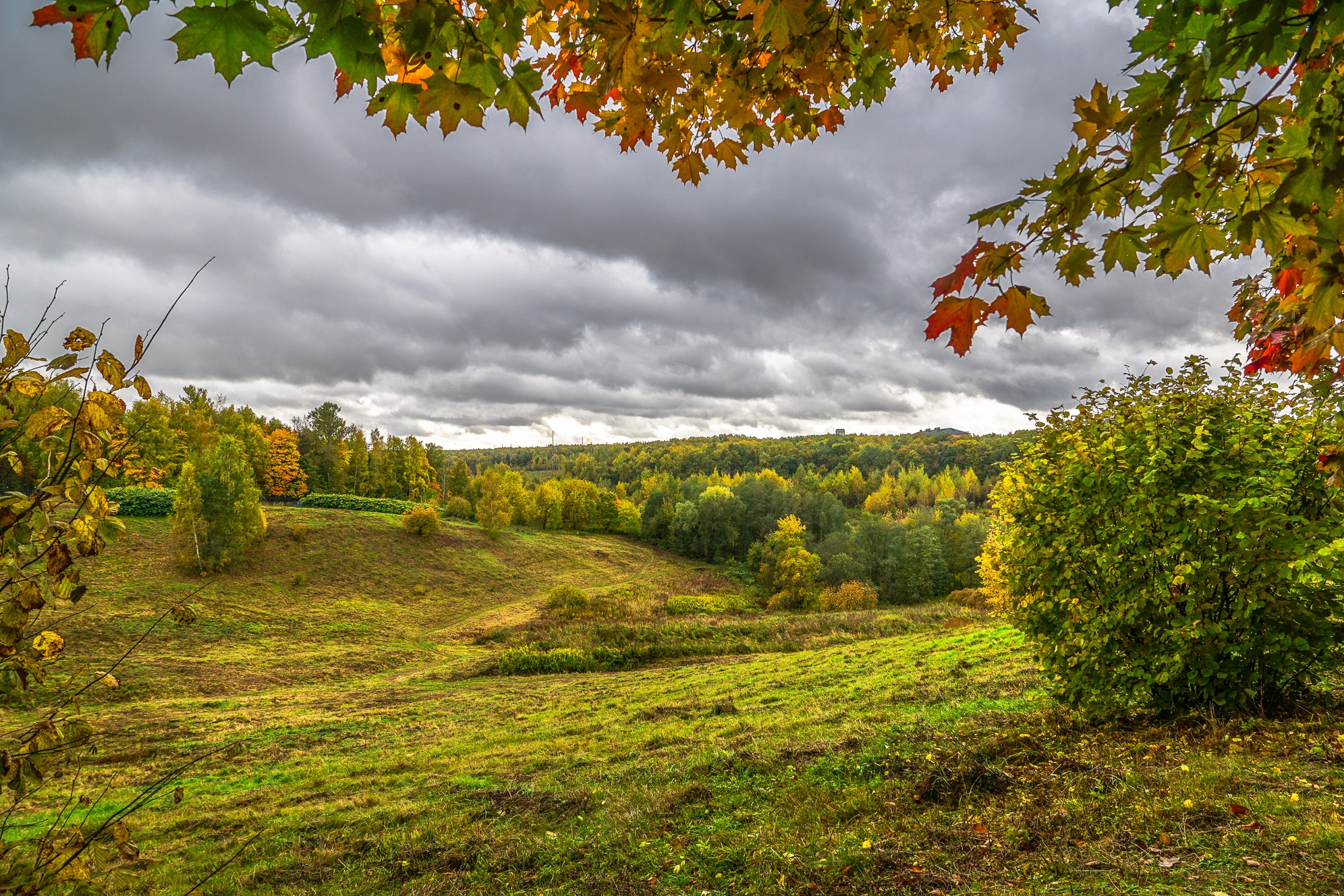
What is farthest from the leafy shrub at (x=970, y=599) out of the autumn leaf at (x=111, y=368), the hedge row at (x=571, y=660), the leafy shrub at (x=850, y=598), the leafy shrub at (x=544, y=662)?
the autumn leaf at (x=111, y=368)

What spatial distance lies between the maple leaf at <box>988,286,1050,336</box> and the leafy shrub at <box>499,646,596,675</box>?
24.9 m

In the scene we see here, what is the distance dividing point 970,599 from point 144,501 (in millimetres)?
62192

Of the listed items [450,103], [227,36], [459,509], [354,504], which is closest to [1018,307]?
[450,103]

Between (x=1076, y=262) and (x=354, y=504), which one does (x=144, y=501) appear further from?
(x=1076, y=262)

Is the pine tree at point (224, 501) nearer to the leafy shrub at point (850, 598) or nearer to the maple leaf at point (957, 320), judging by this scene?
the leafy shrub at point (850, 598)

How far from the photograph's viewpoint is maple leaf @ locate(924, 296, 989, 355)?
1.91 meters

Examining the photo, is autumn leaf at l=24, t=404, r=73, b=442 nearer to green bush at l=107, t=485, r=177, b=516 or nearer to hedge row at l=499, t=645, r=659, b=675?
hedge row at l=499, t=645, r=659, b=675

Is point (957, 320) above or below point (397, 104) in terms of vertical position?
below

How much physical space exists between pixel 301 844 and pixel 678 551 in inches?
2636

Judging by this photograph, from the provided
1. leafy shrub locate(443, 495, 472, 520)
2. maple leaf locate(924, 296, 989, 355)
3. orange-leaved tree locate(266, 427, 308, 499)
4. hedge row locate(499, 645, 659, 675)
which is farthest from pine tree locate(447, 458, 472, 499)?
maple leaf locate(924, 296, 989, 355)

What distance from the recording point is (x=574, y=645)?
26.9 meters

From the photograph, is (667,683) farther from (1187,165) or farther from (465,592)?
(465,592)

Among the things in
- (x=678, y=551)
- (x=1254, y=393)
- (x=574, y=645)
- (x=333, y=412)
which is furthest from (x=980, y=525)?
(x=333, y=412)

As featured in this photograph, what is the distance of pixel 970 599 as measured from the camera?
40.0 metres
